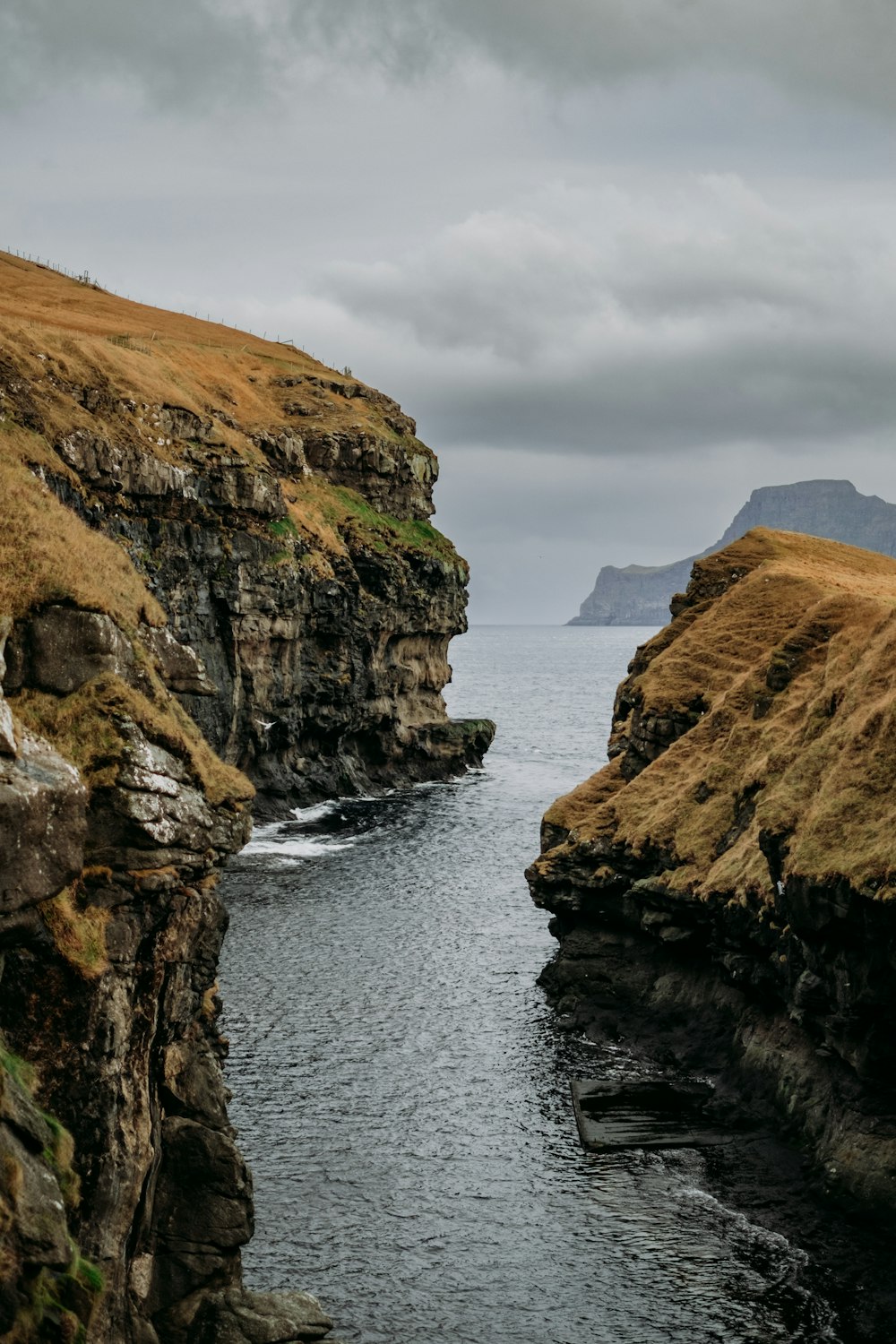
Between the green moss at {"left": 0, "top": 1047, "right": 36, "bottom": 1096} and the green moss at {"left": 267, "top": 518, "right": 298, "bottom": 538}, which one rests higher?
the green moss at {"left": 267, "top": 518, "right": 298, "bottom": 538}

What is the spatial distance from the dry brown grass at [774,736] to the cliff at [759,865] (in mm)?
123

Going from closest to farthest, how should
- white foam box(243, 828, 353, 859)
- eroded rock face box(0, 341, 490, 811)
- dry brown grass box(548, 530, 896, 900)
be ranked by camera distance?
dry brown grass box(548, 530, 896, 900) < white foam box(243, 828, 353, 859) < eroded rock face box(0, 341, 490, 811)

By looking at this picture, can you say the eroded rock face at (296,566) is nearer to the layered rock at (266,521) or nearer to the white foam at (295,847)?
the layered rock at (266,521)

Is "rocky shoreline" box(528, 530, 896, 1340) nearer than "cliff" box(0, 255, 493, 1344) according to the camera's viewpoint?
No

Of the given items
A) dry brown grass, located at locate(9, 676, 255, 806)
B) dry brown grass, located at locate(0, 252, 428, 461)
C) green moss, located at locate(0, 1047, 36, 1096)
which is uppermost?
dry brown grass, located at locate(0, 252, 428, 461)

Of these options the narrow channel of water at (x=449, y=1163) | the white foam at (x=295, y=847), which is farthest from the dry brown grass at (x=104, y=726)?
the white foam at (x=295, y=847)

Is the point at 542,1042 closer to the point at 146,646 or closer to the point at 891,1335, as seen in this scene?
the point at 891,1335

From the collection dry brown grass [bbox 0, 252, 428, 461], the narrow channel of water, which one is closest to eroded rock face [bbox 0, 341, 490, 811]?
dry brown grass [bbox 0, 252, 428, 461]

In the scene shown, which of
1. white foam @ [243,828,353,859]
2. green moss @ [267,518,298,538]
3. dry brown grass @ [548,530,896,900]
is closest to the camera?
dry brown grass @ [548,530,896,900]

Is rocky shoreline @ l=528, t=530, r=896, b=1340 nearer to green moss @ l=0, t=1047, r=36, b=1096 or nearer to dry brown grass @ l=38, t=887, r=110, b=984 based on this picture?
dry brown grass @ l=38, t=887, r=110, b=984

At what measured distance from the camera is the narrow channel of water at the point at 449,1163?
132ft

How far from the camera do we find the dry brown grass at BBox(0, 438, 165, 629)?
3312 centimetres

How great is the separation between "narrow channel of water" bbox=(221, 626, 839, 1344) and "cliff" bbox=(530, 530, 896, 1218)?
4.56 meters

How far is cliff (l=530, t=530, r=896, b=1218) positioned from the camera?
45062 millimetres
